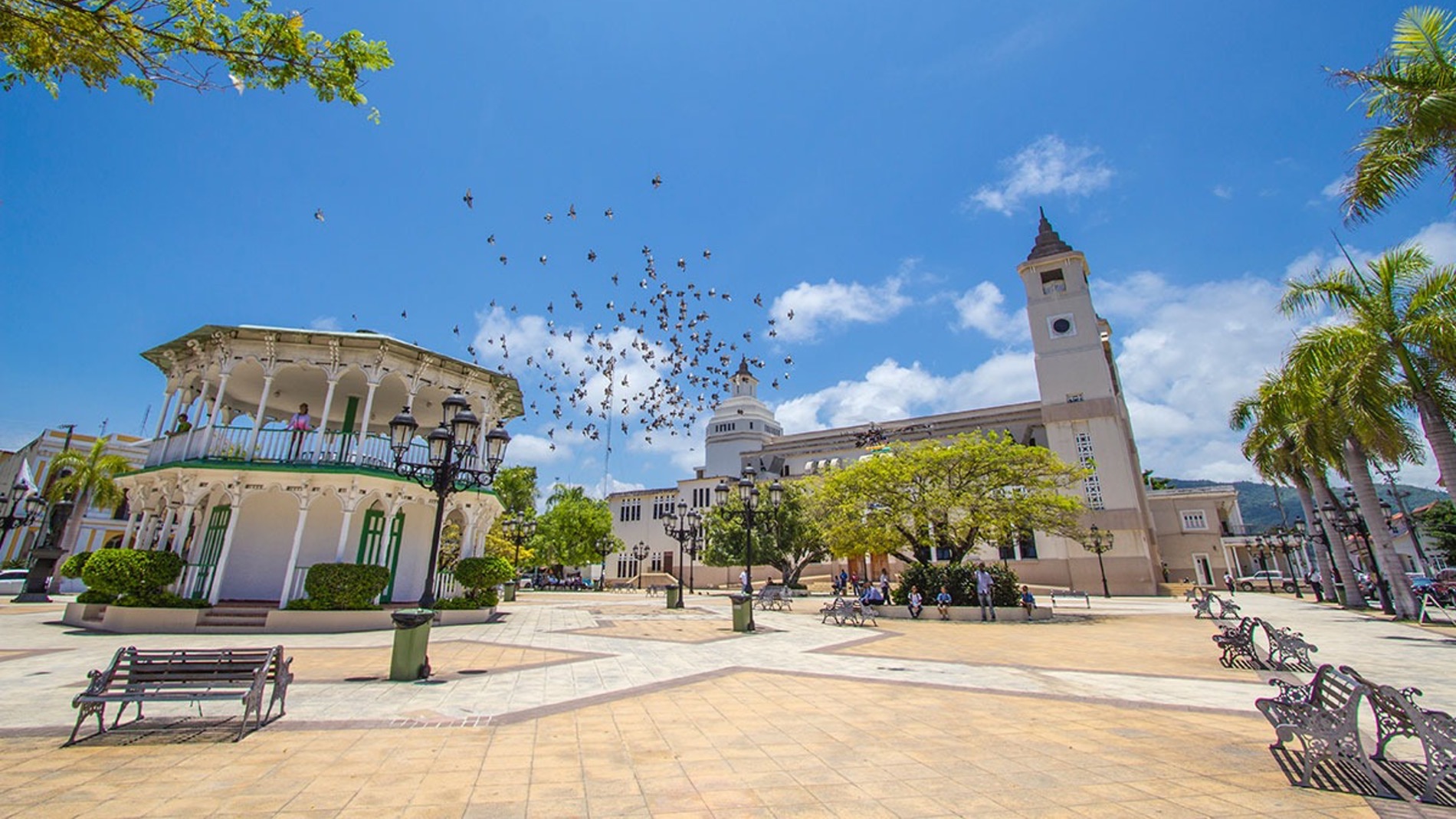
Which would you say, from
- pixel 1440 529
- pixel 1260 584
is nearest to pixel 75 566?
pixel 1260 584

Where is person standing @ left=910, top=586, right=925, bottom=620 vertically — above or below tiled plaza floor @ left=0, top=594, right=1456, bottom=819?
above

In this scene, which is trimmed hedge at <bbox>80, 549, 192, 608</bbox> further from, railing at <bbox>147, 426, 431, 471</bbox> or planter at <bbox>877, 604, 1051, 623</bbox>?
planter at <bbox>877, 604, 1051, 623</bbox>

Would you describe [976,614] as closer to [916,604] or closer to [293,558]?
[916,604]

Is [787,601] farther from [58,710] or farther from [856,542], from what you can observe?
[58,710]

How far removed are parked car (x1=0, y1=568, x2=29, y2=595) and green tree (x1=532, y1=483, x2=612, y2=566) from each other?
98.8 ft

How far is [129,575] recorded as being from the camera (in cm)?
1516

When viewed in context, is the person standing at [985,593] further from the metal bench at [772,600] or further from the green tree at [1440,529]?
the green tree at [1440,529]

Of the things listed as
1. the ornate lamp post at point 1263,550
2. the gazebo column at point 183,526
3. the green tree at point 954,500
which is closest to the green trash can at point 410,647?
the gazebo column at point 183,526

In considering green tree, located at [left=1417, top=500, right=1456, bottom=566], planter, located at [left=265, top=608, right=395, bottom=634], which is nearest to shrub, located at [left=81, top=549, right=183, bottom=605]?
planter, located at [left=265, top=608, right=395, bottom=634]

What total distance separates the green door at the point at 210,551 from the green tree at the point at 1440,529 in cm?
8074

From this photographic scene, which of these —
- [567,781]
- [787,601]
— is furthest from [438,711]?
[787,601]

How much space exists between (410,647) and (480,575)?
10399mm

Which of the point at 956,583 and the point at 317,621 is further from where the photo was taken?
the point at 956,583

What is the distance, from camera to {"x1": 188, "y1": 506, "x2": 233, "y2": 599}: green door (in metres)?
17.1
